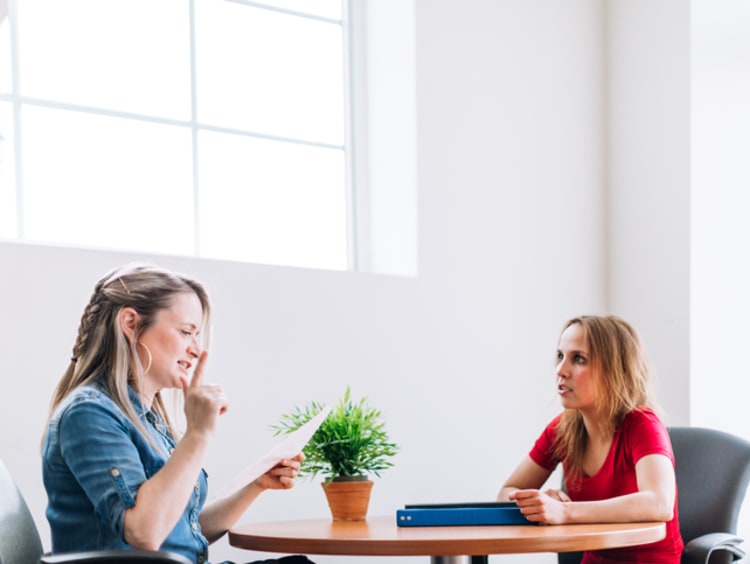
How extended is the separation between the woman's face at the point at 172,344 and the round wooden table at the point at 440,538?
38 cm

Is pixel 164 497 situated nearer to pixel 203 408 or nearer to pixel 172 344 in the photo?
pixel 203 408

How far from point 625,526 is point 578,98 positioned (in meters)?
2.02

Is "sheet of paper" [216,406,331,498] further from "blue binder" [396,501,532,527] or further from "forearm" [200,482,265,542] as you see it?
"blue binder" [396,501,532,527]

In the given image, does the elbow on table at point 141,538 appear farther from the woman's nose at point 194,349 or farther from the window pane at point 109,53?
the window pane at point 109,53

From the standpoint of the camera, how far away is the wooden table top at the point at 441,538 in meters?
1.94

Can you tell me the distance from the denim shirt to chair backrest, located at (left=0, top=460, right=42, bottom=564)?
0.07 meters

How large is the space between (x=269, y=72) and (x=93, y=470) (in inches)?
77.1

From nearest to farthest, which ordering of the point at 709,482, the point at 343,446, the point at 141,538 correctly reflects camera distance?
the point at 141,538, the point at 343,446, the point at 709,482

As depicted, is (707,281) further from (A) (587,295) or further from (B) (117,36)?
(B) (117,36)

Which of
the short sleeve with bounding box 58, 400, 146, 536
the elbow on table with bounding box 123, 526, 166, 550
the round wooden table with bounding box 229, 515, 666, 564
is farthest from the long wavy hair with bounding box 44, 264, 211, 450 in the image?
the round wooden table with bounding box 229, 515, 666, 564

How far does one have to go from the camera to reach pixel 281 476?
227cm

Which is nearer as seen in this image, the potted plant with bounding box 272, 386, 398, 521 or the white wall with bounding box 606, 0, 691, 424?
the potted plant with bounding box 272, 386, 398, 521

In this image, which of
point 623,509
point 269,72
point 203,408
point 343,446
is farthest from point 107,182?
point 623,509

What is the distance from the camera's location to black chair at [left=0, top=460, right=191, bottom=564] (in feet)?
5.26
